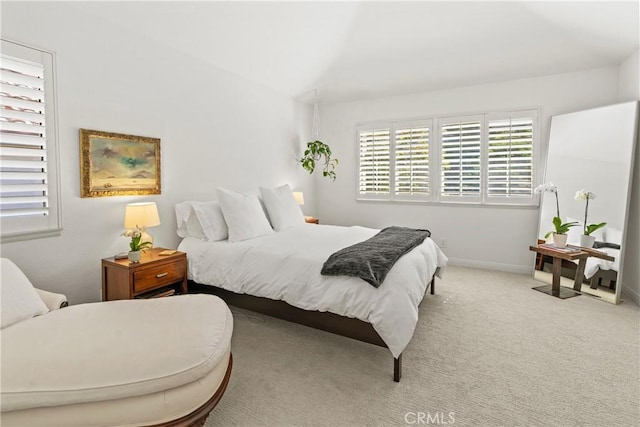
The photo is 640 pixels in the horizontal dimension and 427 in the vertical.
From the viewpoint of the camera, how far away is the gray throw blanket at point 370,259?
2154 millimetres

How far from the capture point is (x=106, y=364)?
4.54ft

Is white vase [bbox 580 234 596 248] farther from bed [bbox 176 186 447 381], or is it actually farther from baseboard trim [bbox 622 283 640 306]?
bed [bbox 176 186 447 381]

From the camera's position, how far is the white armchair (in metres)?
1.29

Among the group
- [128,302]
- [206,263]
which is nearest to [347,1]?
[206,263]

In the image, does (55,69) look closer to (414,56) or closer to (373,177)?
(414,56)

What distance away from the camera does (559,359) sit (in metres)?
2.31

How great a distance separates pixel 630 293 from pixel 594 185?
1.22m

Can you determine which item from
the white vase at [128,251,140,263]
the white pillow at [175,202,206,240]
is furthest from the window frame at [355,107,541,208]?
the white vase at [128,251,140,263]

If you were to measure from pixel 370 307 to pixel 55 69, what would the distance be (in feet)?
9.64

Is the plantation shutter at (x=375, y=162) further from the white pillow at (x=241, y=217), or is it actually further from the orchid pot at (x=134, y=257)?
the orchid pot at (x=134, y=257)

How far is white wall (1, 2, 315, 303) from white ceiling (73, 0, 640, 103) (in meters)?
0.20

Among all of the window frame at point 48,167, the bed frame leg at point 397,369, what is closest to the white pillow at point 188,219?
the window frame at point 48,167

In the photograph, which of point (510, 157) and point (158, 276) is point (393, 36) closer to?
point (510, 157)

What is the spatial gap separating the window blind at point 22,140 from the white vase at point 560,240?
4999 mm
